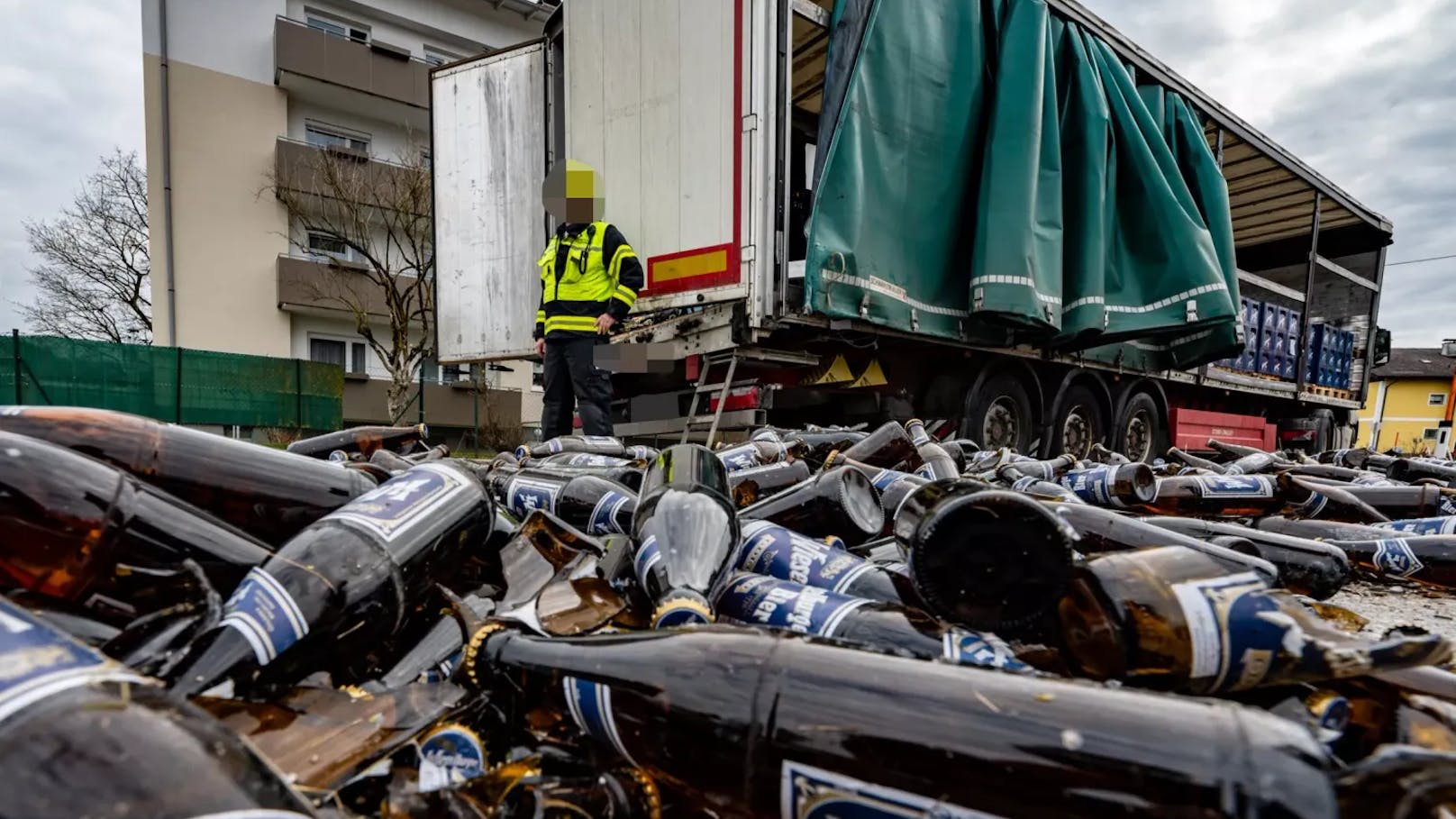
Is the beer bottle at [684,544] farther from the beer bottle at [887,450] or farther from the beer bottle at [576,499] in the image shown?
the beer bottle at [887,450]

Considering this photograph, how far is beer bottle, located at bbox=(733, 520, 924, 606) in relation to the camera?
1187 mm

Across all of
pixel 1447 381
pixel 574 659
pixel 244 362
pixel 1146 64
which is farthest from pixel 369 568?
pixel 1447 381

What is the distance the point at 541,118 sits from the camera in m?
5.41

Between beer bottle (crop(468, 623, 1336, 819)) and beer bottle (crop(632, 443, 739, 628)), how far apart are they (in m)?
0.17

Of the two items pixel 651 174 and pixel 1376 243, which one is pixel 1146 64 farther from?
pixel 1376 243

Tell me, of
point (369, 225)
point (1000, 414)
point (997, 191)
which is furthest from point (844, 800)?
point (369, 225)

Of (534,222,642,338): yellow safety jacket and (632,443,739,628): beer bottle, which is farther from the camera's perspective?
(534,222,642,338): yellow safety jacket

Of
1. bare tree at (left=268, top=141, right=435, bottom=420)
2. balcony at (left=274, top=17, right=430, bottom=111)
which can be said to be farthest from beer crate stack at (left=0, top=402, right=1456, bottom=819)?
balcony at (left=274, top=17, right=430, bottom=111)

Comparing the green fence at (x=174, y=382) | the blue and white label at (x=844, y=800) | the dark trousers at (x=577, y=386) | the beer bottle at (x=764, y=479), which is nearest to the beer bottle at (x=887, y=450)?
the beer bottle at (x=764, y=479)

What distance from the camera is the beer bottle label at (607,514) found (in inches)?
68.7

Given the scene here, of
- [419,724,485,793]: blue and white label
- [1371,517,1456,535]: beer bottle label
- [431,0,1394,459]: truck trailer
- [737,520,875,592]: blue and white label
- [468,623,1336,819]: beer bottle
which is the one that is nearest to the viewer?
[468,623,1336,819]: beer bottle

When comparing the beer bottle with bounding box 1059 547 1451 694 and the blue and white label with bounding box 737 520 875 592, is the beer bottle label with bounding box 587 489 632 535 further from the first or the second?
the beer bottle with bounding box 1059 547 1451 694

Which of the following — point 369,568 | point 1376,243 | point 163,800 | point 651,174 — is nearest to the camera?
point 163,800

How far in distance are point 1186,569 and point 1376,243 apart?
13.1 metres
